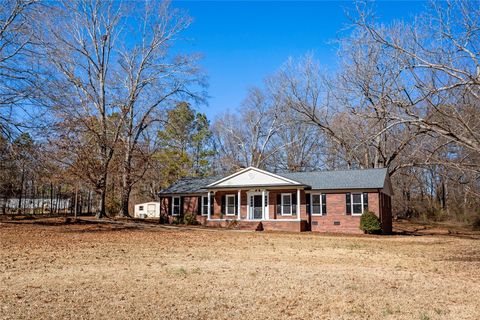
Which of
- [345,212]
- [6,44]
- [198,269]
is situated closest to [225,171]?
[345,212]

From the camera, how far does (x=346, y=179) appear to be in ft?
94.0

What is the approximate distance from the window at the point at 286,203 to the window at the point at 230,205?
3973 mm

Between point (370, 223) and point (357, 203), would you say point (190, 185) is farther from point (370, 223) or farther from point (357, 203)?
point (370, 223)

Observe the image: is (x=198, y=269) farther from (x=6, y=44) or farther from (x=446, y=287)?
(x=6, y=44)

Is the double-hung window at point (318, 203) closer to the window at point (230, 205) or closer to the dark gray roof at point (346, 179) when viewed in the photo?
the dark gray roof at point (346, 179)

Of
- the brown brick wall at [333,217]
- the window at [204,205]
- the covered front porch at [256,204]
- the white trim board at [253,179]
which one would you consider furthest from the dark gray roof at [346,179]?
the window at [204,205]

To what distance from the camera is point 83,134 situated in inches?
1165

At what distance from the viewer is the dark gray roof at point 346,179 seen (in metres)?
27.4

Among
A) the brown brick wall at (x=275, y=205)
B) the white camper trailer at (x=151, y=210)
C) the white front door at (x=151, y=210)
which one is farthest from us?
the white front door at (x=151, y=210)

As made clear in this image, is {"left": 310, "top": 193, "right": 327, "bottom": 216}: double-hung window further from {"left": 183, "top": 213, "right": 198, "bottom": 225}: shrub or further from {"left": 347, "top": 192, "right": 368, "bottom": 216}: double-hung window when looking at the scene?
{"left": 183, "top": 213, "right": 198, "bottom": 225}: shrub

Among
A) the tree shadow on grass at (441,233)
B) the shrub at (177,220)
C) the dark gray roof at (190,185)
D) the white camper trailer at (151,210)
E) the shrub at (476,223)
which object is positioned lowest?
the tree shadow on grass at (441,233)

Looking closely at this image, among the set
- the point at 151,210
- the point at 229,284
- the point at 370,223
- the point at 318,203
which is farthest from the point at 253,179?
the point at 151,210

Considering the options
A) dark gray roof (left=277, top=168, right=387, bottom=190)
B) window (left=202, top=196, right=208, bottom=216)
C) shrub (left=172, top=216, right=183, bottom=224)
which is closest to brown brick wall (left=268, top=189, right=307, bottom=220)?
dark gray roof (left=277, top=168, right=387, bottom=190)

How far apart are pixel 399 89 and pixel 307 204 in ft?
62.4
